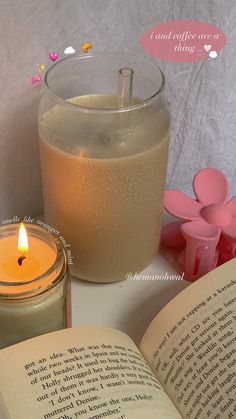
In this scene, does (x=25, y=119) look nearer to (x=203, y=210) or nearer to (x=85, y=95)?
(x=85, y=95)

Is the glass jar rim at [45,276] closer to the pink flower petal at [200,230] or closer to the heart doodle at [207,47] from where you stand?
the pink flower petal at [200,230]

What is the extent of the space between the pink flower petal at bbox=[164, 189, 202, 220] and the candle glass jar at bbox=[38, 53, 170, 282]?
0.02 metres

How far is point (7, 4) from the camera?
0.45 meters

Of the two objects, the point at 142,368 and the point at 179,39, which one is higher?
the point at 179,39

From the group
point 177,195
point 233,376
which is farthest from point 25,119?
point 233,376

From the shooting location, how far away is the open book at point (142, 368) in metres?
0.37

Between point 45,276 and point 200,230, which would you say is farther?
point 200,230

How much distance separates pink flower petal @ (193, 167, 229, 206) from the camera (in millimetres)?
549

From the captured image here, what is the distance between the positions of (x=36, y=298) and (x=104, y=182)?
0.35 ft

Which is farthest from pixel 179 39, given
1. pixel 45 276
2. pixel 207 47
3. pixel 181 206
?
pixel 45 276

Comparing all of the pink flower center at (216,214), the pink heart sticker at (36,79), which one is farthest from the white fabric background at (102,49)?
the pink flower center at (216,214)

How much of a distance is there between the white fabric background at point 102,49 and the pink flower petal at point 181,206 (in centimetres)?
9

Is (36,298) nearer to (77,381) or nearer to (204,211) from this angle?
(77,381)

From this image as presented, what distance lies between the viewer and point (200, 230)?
512 millimetres
